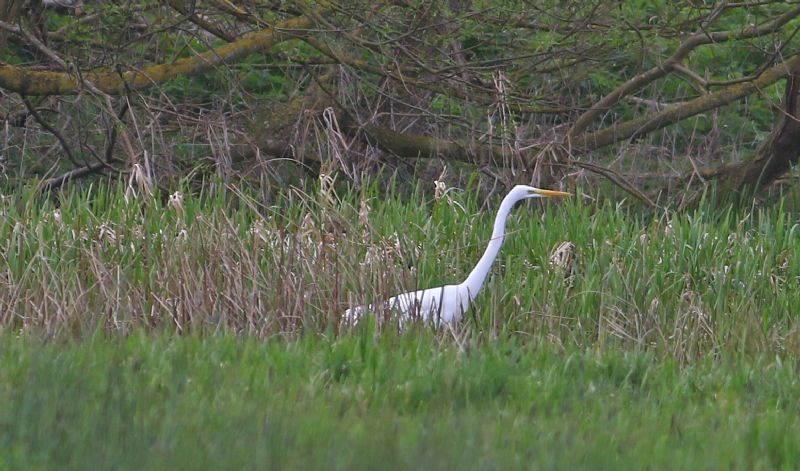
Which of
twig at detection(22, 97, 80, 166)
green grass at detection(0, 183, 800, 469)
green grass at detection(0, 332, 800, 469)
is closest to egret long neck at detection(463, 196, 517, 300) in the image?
green grass at detection(0, 183, 800, 469)

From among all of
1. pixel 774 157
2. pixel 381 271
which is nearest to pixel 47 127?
pixel 381 271

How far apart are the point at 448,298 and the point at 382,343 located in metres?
1.45

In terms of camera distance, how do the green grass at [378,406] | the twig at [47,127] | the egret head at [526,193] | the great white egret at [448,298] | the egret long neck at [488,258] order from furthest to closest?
1. the twig at [47,127]
2. the egret head at [526,193]
3. the egret long neck at [488,258]
4. the great white egret at [448,298]
5. the green grass at [378,406]

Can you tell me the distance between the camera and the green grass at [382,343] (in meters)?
3.21

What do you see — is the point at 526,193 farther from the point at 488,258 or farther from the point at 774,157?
the point at 774,157

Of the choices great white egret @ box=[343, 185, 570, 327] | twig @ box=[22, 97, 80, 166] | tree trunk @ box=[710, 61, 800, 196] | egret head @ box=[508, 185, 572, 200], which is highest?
tree trunk @ box=[710, 61, 800, 196]

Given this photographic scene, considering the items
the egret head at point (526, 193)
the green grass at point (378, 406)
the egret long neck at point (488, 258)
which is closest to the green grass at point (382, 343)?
the green grass at point (378, 406)

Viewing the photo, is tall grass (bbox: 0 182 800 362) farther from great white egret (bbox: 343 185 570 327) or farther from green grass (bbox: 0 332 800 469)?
green grass (bbox: 0 332 800 469)

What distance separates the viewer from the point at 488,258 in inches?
247

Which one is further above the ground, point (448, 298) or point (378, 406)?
point (448, 298)

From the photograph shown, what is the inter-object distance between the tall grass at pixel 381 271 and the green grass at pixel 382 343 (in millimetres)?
17

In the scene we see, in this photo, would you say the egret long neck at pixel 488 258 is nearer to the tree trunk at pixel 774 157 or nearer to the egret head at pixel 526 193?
the egret head at pixel 526 193

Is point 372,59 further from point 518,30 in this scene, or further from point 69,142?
point 69,142

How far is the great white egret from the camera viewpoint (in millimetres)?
5367
